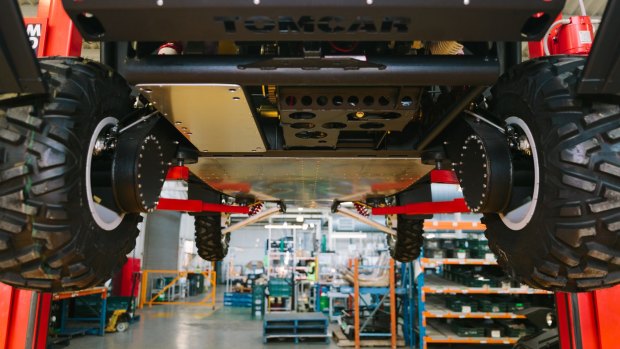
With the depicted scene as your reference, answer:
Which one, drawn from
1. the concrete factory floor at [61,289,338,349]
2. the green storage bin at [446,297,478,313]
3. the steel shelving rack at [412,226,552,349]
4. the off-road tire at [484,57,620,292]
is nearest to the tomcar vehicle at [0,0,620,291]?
the off-road tire at [484,57,620,292]

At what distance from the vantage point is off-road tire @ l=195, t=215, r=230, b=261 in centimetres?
498

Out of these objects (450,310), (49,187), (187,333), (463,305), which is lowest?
(187,333)

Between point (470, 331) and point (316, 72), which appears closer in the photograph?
point (316, 72)

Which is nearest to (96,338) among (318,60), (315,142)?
(315,142)

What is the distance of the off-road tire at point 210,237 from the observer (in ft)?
16.3

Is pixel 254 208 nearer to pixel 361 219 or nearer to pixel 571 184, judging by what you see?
pixel 361 219

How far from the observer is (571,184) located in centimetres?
138

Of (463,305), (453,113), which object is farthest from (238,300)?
(453,113)

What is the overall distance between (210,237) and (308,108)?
3.76m

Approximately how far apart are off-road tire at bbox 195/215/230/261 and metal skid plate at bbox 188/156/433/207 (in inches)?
50.2

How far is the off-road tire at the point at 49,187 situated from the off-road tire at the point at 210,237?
11.2 ft

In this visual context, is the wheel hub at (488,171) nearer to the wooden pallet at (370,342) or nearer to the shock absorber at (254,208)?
the shock absorber at (254,208)

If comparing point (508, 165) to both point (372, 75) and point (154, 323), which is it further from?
point (154, 323)

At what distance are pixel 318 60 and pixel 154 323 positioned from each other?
43.7 feet
